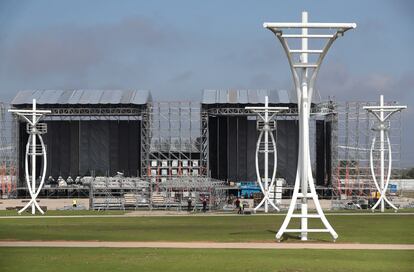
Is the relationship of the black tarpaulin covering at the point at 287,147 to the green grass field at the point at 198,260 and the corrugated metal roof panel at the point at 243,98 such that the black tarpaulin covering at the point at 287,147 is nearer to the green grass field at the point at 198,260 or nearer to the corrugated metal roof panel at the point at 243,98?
the corrugated metal roof panel at the point at 243,98

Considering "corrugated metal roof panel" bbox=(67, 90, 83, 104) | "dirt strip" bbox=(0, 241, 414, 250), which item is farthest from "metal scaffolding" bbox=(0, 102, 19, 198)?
"dirt strip" bbox=(0, 241, 414, 250)

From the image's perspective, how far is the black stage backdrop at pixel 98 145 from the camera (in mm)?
98812

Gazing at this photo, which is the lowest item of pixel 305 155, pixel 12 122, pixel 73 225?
pixel 73 225

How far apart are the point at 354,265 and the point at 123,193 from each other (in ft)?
159

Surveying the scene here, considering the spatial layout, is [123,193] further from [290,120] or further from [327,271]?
[327,271]

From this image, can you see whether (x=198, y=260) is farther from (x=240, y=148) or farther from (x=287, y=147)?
(x=287, y=147)

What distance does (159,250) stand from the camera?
82.1 ft

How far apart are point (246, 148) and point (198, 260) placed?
255 feet

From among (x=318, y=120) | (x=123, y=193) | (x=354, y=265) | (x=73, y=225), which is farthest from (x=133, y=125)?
(x=354, y=265)

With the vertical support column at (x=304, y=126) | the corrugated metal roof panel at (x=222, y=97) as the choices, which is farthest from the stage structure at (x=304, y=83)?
the corrugated metal roof panel at (x=222, y=97)

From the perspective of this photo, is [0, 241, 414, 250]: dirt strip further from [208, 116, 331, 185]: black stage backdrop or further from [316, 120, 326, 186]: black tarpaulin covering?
[316, 120, 326, 186]: black tarpaulin covering

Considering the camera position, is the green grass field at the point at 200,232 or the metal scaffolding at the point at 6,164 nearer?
the green grass field at the point at 200,232

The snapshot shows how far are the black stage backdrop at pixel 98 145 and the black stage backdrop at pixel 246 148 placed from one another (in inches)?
428

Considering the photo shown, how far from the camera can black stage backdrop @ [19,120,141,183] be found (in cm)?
9881
